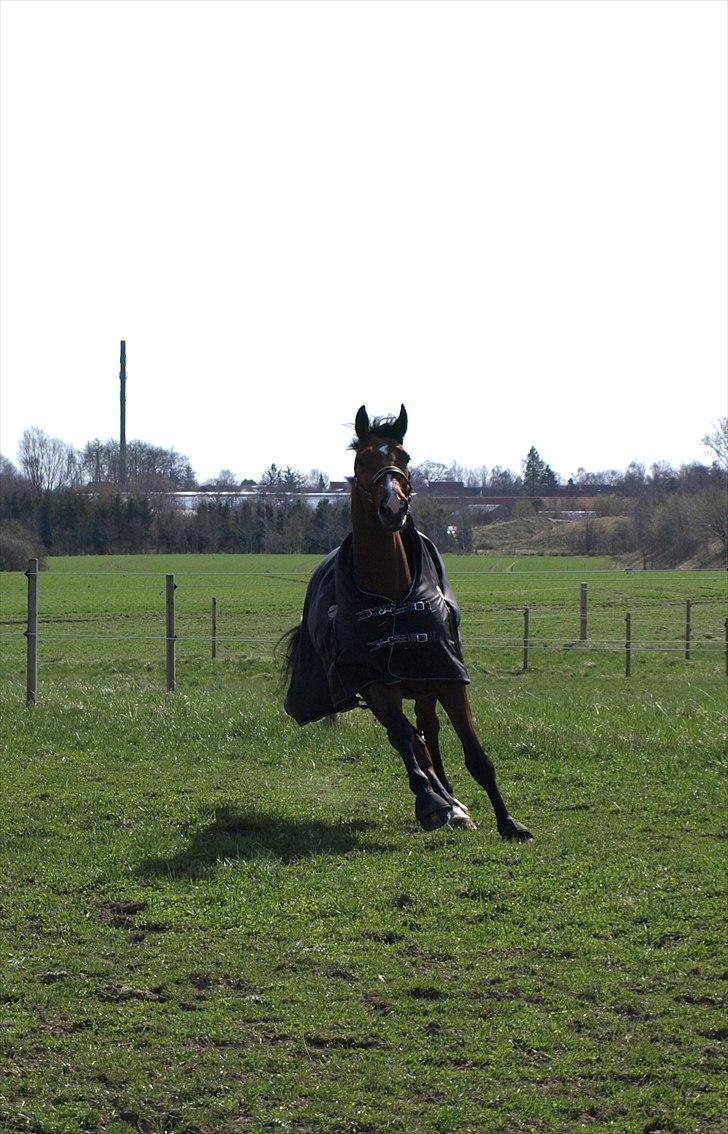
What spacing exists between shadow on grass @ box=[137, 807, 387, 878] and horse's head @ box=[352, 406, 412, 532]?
187 centimetres

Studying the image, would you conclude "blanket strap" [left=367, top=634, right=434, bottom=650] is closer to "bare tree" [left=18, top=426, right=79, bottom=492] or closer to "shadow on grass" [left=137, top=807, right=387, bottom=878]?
"shadow on grass" [left=137, top=807, right=387, bottom=878]

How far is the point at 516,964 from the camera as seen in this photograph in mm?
5156

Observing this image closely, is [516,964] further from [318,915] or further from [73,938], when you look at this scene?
[73,938]

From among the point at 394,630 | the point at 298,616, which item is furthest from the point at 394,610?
the point at 298,616

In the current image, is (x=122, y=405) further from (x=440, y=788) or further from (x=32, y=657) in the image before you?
(x=440, y=788)

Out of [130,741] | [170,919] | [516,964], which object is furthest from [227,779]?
[516,964]

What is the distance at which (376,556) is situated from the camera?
25.5 feet

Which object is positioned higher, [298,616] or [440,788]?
[440,788]

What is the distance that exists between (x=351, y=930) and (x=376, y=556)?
8.88 ft

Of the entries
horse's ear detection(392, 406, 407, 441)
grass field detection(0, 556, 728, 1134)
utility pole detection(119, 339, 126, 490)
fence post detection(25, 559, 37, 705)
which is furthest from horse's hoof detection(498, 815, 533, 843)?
utility pole detection(119, 339, 126, 490)

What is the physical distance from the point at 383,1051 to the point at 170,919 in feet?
6.23

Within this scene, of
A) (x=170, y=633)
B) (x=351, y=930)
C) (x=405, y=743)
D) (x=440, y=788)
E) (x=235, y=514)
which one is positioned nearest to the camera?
(x=351, y=930)

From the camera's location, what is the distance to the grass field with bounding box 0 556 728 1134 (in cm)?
400

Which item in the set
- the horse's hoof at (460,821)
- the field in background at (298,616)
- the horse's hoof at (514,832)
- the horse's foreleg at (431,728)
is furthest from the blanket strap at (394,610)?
the field in background at (298,616)
